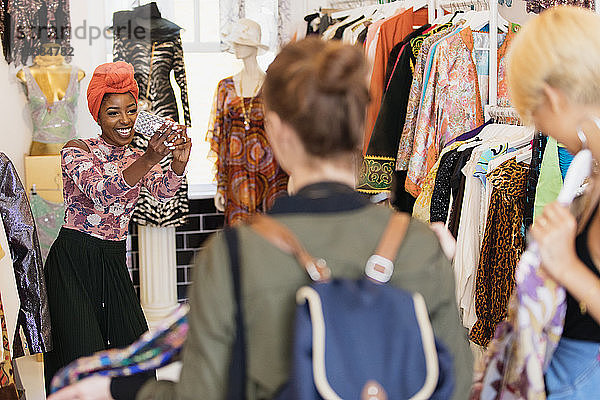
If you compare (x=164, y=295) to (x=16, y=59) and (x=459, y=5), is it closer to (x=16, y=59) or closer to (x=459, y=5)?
(x=16, y=59)

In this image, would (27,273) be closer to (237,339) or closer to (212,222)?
(237,339)

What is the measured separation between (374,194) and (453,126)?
0.52 meters

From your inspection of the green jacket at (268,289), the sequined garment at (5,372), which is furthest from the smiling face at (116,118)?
the green jacket at (268,289)

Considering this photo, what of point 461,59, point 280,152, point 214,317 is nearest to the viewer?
point 214,317

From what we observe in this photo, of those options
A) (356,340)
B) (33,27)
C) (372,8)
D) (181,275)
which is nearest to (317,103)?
(356,340)

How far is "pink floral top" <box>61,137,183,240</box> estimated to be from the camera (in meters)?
2.73

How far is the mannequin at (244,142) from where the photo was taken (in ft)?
15.1

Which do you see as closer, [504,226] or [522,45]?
[522,45]

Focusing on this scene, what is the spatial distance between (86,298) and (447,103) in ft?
5.70

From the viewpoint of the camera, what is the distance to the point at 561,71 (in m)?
1.33

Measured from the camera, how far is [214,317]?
109cm

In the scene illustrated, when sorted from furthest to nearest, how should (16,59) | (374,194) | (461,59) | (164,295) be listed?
(164,295)
(16,59)
(374,194)
(461,59)

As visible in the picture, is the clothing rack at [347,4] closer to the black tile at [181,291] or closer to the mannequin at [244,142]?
the mannequin at [244,142]

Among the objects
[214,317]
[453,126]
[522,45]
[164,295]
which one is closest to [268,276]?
[214,317]
